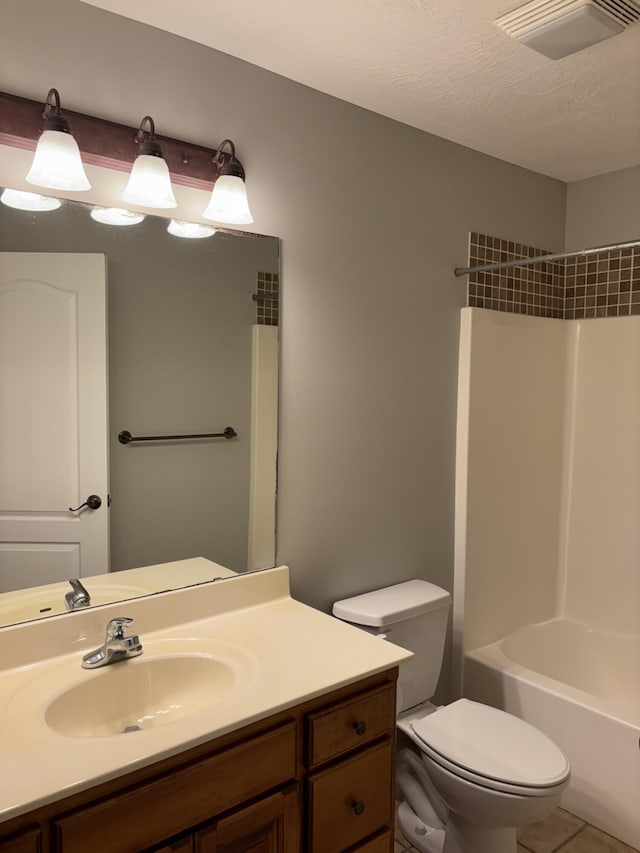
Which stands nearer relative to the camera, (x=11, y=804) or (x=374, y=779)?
(x=11, y=804)

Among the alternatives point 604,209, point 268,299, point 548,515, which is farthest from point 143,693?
point 604,209

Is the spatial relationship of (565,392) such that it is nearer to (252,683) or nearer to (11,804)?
(252,683)

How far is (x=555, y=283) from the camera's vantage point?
2.90 m

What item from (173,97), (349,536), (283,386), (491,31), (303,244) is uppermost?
(491,31)

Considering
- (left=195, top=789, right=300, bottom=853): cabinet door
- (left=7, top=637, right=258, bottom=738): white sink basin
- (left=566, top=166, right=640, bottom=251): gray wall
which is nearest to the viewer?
(left=195, top=789, right=300, bottom=853): cabinet door

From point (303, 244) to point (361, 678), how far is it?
1256 mm

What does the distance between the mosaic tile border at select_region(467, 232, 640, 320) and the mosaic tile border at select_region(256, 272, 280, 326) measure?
2.96 ft

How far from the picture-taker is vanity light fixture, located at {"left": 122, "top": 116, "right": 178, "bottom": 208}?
62.8 inches

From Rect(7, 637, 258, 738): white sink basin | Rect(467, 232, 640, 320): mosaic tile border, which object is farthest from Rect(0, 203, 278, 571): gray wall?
Rect(467, 232, 640, 320): mosaic tile border

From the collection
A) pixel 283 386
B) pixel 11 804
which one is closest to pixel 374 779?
pixel 11 804

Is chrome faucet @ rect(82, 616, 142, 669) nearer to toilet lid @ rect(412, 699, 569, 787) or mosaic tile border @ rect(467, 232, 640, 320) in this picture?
toilet lid @ rect(412, 699, 569, 787)

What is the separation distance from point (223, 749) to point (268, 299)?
1.21 meters

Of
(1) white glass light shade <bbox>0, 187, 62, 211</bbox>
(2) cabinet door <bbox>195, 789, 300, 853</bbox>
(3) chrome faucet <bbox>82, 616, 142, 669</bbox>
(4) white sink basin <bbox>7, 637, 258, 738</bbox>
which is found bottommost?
(2) cabinet door <bbox>195, 789, 300, 853</bbox>

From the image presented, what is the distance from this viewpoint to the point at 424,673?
7.28ft
